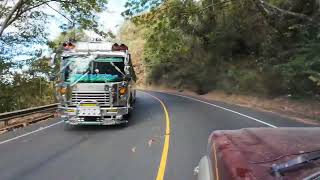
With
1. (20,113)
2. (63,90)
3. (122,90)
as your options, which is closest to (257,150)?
(122,90)

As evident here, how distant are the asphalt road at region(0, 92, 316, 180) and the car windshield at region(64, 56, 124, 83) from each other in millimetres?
1755

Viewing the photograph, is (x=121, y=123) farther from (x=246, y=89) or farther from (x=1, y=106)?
(x=246, y=89)

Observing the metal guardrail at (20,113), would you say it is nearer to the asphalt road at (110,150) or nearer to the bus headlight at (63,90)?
the asphalt road at (110,150)

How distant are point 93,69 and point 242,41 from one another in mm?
27093

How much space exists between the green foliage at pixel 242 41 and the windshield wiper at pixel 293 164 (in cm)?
1910

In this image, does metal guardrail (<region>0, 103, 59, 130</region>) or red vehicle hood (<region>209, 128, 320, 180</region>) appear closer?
red vehicle hood (<region>209, 128, 320, 180</region>)

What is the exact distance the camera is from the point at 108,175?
930 cm

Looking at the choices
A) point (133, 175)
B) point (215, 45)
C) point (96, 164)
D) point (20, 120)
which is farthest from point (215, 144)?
point (215, 45)

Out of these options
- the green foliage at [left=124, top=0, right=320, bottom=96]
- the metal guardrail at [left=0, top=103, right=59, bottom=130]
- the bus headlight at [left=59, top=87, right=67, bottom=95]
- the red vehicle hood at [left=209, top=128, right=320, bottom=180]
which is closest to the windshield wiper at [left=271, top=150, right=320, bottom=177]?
the red vehicle hood at [left=209, top=128, right=320, bottom=180]

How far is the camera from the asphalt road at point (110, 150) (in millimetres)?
9578

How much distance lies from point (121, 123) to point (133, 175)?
8.73 metres

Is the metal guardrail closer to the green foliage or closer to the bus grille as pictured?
the bus grille

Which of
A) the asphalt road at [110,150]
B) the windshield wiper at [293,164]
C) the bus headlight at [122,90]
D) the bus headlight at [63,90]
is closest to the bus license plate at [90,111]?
the asphalt road at [110,150]

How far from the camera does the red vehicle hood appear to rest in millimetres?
3471
